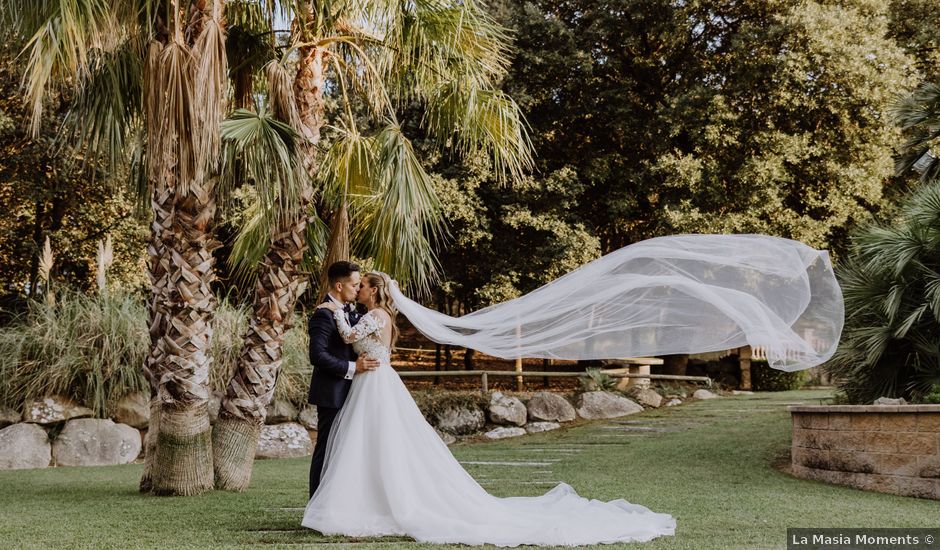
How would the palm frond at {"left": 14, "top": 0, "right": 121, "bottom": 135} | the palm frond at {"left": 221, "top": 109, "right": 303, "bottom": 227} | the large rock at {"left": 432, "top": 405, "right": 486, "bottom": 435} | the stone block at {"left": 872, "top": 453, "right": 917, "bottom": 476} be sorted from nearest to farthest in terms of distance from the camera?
the palm frond at {"left": 14, "top": 0, "right": 121, "bottom": 135} → the palm frond at {"left": 221, "top": 109, "right": 303, "bottom": 227} → the stone block at {"left": 872, "top": 453, "right": 917, "bottom": 476} → the large rock at {"left": 432, "top": 405, "right": 486, "bottom": 435}

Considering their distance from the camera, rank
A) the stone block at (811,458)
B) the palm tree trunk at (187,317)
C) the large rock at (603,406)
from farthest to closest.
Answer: the large rock at (603,406) → the stone block at (811,458) → the palm tree trunk at (187,317)

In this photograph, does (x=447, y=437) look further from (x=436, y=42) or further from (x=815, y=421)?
(x=436, y=42)

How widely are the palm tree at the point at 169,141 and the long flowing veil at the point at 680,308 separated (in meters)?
2.30

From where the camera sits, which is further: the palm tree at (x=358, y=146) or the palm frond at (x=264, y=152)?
the palm tree at (x=358, y=146)

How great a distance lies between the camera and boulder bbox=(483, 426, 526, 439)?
50.1 feet

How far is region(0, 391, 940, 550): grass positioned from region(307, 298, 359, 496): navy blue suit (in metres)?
0.65

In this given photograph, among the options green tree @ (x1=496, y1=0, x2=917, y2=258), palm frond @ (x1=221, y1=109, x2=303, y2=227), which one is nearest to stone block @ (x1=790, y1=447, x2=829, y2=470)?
palm frond @ (x1=221, y1=109, x2=303, y2=227)

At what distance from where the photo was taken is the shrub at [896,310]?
9.42 metres

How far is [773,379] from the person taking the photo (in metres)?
23.7

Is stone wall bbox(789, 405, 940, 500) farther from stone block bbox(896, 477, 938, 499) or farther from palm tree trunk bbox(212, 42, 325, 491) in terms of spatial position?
palm tree trunk bbox(212, 42, 325, 491)

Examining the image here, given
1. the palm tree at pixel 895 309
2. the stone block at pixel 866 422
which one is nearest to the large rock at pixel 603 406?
the palm tree at pixel 895 309

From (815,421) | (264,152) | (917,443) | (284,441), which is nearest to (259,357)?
(264,152)

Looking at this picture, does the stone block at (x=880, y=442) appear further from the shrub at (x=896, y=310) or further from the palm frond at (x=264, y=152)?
the palm frond at (x=264, y=152)

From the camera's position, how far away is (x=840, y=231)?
19859mm
